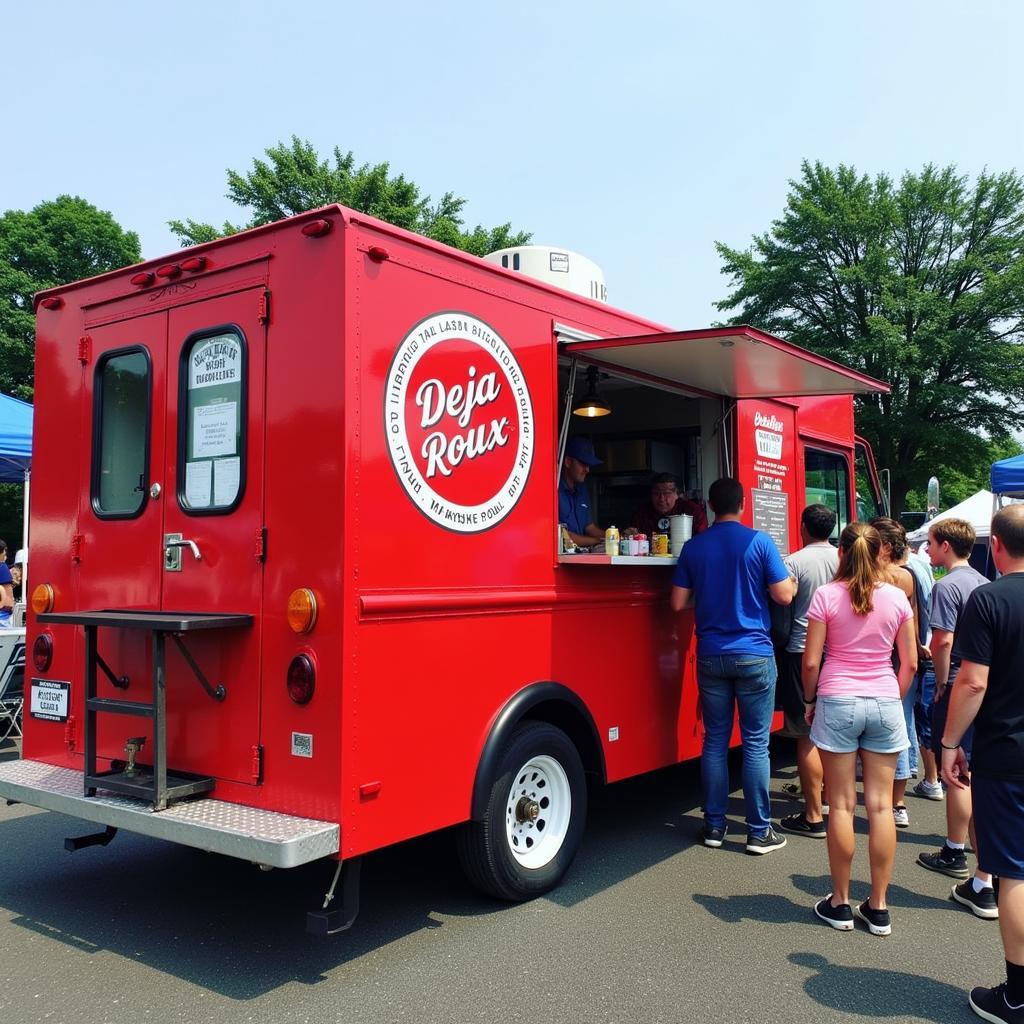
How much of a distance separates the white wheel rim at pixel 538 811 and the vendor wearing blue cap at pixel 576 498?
1.44m

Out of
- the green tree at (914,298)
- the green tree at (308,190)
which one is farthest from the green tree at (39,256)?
the green tree at (914,298)

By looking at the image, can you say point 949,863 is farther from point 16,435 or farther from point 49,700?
point 16,435

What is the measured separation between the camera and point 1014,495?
11.5 m

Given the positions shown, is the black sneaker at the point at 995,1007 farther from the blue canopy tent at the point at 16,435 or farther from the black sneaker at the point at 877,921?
the blue canopy tent at the point at 16,435

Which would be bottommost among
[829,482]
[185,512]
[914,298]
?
[185,512]

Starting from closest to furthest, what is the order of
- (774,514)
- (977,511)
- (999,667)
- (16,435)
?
(999,667) → (774,514) → (16,435) → (977,511)

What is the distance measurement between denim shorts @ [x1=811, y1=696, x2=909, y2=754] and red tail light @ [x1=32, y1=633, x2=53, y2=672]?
374 centimetres

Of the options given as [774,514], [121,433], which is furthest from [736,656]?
[121,433]

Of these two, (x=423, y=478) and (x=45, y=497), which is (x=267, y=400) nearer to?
(x=423, y=478)

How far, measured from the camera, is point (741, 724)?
206 inches

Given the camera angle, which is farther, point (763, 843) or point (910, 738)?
point (910, 738)

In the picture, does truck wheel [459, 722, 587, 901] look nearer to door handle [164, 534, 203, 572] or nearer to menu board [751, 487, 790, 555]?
door handle [164, 534, 203, 572]

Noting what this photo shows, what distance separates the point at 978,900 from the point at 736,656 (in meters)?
1.59

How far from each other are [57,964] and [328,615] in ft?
5.88
